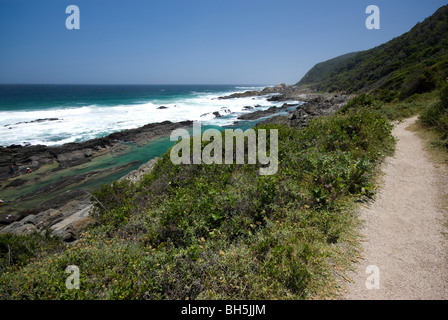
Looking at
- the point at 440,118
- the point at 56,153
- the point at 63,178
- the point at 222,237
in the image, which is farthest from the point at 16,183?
the point at 440,118

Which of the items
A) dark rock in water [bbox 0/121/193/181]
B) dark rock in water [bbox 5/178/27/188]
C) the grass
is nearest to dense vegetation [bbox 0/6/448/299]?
the grass

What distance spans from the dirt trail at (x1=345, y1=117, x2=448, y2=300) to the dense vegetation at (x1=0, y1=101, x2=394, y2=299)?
400 mm

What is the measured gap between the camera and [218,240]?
12.5ft

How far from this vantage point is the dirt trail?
2.90 meters

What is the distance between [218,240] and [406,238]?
136 inches

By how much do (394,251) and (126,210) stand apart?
599 centimetres

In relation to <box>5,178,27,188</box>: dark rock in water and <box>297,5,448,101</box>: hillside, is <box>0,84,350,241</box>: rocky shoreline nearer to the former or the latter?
<box>5,178,27,188</box>: dark rock in water

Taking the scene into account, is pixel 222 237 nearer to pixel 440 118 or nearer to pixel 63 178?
pixel 440 118

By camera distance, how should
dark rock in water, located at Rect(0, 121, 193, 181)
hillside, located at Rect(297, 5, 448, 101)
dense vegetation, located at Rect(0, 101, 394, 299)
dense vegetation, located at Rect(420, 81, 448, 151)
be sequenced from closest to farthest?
dense vegetation, located at Rect(0, 101, 394, 299)
dense vegetation, located at Rect(420, 81, 448, 151)
hillside, located at Rect(297, 5, 448, 101)
dark rock in water, located at Rect(0, 121, 193, 181)

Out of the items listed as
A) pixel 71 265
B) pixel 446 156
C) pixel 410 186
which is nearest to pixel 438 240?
pixel 410 186

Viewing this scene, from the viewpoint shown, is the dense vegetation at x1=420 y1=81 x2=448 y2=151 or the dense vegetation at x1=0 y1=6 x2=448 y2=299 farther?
the dense vegetation at x1=420 y1=81 x2=448 y2=151

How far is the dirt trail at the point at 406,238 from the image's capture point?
9.52 ft

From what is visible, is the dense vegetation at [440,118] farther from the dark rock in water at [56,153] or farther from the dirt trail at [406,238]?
the dark rock in water at [56,153]
